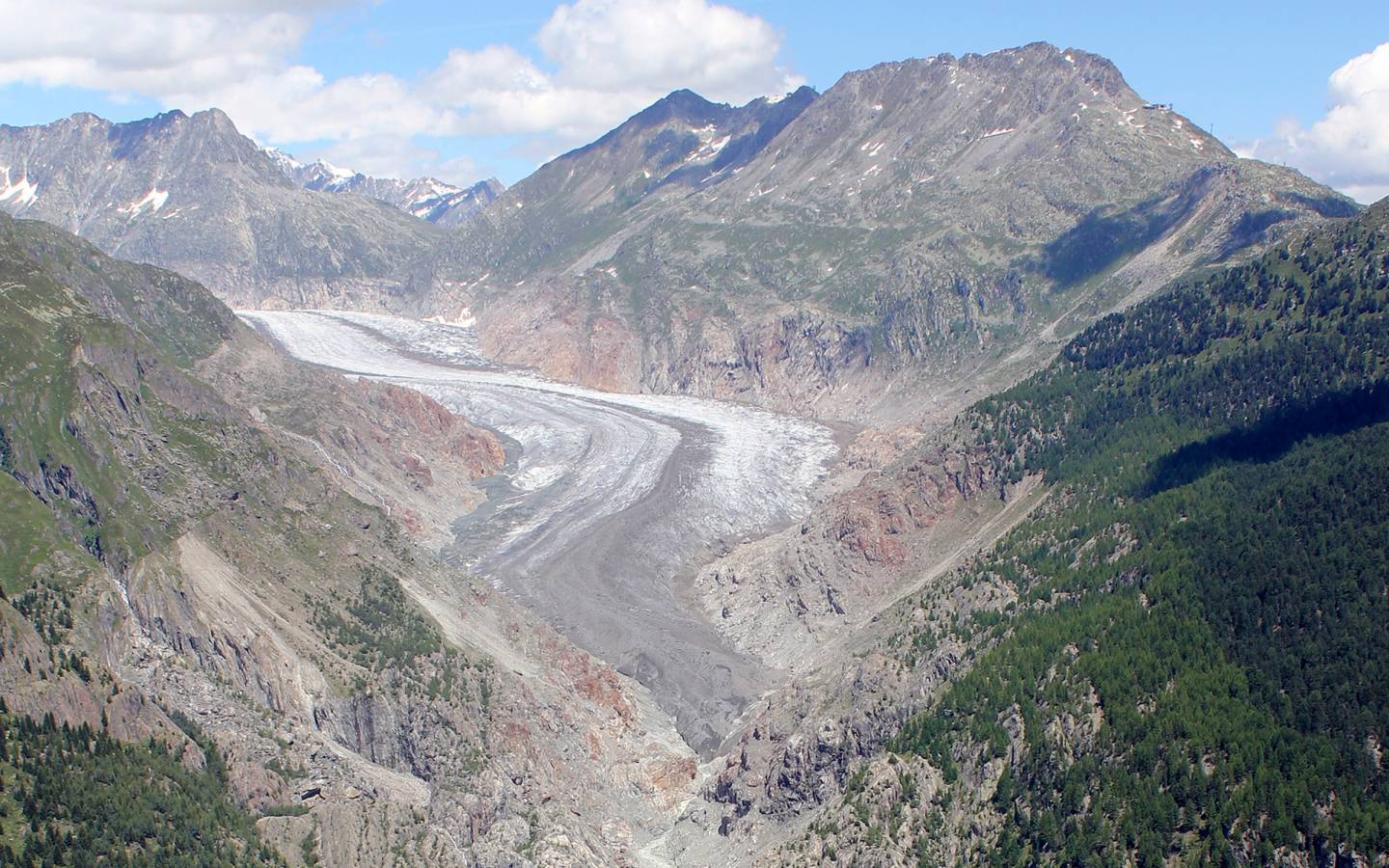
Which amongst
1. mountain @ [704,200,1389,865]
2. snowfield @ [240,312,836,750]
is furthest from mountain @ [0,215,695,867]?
mountain @ [704,200,1389,865]

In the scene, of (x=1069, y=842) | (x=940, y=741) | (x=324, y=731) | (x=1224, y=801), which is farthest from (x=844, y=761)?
(x=324, y=731)

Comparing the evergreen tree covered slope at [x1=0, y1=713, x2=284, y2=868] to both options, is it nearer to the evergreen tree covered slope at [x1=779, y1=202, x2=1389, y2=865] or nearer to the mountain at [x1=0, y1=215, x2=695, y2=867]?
the mountain at [x1=0, y1=215, x2=695, y2=867]

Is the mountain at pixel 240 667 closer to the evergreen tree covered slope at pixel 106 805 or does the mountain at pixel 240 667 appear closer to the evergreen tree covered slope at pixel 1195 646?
the evergreen tree covered slope at pixel 106 805

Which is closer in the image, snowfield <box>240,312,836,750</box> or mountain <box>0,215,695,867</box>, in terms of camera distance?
mountain <box>0,215,695,867</box>

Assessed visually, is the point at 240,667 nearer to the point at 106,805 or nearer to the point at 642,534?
the point at 106,805

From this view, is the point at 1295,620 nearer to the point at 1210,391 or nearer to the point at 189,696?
the point at 1210,391

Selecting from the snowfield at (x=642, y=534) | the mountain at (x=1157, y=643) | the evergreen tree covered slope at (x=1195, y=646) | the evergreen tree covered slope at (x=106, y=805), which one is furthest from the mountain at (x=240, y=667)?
the evergreen tree covered slope at (x=1195, y=646)
